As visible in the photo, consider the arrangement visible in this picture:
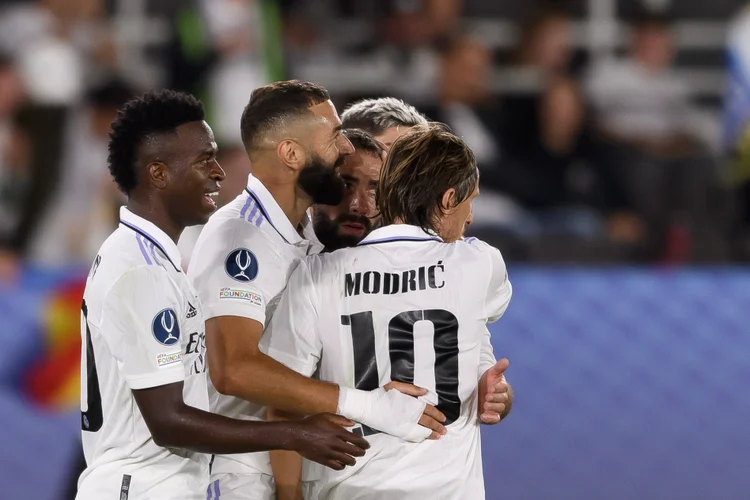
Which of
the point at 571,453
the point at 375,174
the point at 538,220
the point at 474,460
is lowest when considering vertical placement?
the point at 571,453

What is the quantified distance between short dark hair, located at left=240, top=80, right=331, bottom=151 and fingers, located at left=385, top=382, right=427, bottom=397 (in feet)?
3.07

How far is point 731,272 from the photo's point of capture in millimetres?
5590

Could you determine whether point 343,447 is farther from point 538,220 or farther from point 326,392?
point 538,220

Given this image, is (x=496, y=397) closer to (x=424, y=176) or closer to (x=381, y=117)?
(x=424, y=176)

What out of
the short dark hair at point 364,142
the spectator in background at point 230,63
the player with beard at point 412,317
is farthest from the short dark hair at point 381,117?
the spectator in background at point 230,63

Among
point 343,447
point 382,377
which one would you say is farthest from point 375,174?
point 343,447

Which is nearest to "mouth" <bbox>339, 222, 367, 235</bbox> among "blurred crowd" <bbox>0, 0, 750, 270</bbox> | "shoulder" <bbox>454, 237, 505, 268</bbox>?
"shoulder" <bbox>454, 237, 505, 268</bbox>

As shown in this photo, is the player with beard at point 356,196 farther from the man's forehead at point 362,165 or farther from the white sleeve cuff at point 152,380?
the white sleeve cuff at point 152,380

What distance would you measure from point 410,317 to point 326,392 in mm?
308

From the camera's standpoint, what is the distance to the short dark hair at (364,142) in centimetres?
367

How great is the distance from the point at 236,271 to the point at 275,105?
595 millimetres

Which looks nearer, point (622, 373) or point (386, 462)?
point (386, 462)

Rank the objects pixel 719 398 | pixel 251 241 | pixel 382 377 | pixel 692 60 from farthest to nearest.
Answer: pixel 692 60 → pixel 719 398 → pixel 251 241 → pixel 382 377

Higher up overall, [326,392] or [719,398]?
[326,392]
